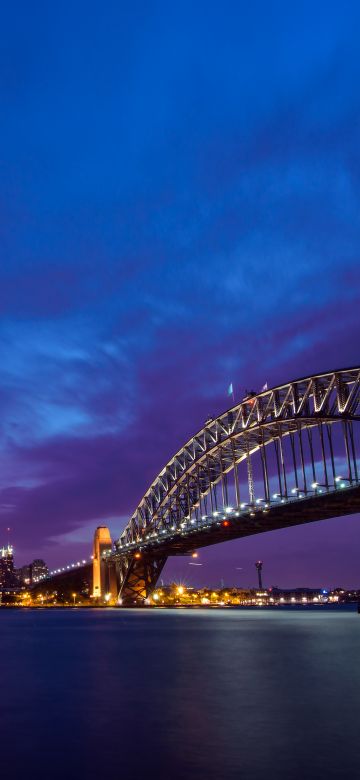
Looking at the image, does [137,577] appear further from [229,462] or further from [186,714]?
[186,714]

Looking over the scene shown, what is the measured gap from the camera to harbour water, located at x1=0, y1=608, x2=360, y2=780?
13508 millimetres

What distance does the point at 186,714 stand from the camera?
1894cm

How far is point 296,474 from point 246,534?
2094 cm

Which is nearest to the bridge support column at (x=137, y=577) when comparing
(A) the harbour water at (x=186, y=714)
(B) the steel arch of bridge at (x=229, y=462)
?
(B) the steel arch of bridge at (x=229, y=462)

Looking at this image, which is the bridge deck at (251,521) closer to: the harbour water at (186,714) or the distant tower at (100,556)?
the distant tower at (100,556)

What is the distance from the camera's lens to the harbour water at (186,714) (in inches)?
532

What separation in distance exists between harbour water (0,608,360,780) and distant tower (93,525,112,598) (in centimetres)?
9386

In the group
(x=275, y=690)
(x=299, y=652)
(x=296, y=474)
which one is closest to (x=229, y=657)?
(x=299, y=652)

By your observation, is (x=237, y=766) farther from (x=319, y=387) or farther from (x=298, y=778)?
(x=319, y=387)

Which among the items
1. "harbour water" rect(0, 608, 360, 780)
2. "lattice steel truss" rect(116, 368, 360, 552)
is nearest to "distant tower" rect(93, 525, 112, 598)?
"lattice steel truss" rect(116, 368, 360, 552)

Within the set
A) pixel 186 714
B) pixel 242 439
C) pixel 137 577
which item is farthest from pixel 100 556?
A: pixel 186 714

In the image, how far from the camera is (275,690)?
2298 cm

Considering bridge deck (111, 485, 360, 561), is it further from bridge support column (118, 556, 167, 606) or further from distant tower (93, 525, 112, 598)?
distant tower (93, 525, 112, 598)

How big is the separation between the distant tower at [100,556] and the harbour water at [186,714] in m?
93.9
